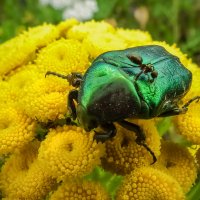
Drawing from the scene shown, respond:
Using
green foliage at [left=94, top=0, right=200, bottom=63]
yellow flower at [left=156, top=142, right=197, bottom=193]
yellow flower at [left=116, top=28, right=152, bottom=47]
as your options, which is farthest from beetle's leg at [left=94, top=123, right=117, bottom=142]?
green foliage at [left=94, top=0, right=200, bottom=63]

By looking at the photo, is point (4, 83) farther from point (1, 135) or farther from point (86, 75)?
point (86, 75)

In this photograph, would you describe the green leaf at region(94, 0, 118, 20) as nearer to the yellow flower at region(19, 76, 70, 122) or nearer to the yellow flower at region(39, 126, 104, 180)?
the yellow flower at region(19, 76, 70, 122)

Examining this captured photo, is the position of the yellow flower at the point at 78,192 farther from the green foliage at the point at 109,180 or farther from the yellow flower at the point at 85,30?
the yellow flower at the point at 85,30

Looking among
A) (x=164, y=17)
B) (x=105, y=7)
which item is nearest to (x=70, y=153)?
(x=105, y=7)

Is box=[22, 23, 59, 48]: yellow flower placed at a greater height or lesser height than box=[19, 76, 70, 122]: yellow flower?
greater

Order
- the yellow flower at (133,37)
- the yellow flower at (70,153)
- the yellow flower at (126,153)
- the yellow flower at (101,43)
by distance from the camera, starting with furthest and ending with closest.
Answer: the yellow flower at (133,37), the yellow flower at (101,43), the yellow flower at (126,153), the yellow flower at (70,153)

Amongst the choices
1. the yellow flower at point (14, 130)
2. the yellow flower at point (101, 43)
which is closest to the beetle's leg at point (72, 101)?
the yellow flower at point (14, 130)

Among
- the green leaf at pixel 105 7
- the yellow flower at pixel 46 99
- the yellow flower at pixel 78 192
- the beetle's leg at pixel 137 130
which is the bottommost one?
Result: the yellow flower at pixel 78 192

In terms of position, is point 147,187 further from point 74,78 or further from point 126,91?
point 74,78
